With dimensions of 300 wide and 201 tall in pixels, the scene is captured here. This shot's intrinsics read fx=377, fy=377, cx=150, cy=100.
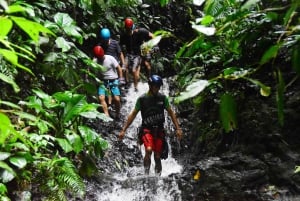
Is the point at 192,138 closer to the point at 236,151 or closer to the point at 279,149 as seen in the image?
the point at 236,151

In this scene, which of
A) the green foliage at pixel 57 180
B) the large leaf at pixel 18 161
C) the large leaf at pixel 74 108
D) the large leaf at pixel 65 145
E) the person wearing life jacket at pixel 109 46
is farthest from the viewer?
the person wearing life jacket at pixel 109 46

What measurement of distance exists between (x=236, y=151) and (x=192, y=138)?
3091 millimetres

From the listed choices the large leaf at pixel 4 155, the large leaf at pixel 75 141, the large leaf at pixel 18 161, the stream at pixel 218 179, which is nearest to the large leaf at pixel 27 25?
the large leaf at pixel 4 155

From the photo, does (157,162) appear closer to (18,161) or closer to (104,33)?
(104,33)

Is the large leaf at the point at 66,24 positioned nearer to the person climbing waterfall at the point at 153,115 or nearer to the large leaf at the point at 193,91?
the person climbing waterfall at the point at 153,115

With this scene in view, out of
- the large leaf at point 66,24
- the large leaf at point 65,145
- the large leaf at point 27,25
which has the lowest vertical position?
the large leaf at point 65,145

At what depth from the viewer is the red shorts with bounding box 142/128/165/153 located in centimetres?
704

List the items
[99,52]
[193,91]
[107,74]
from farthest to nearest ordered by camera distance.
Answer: [107,74] < [99,52] < [193,91]

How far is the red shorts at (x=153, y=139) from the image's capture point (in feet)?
23.1

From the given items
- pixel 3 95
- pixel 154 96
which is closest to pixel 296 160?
pixel 154 96

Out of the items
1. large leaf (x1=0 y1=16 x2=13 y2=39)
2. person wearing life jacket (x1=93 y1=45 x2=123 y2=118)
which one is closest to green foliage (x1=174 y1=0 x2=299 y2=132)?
large leaf (x1=0 y1=16 x2=13 y2=39)

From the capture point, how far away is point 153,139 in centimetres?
713

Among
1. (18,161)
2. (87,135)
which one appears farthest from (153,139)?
(18,161)

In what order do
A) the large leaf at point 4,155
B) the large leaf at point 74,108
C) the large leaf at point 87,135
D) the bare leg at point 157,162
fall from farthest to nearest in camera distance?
the bare leg at point 157,162
the large leaf at point 87,135
the large leaf at point 74,108
the large leaf at point 4,155
